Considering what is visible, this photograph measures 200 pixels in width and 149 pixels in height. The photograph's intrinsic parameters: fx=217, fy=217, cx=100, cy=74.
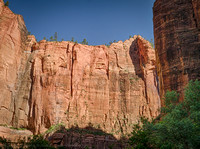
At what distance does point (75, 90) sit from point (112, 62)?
11325mm

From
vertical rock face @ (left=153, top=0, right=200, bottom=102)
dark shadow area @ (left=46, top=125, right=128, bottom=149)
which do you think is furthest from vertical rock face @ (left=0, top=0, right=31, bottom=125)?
vertical rock face @ (left=153, top=0, right=200, bottom=102)

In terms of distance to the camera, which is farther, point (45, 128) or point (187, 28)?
point (45, 128)

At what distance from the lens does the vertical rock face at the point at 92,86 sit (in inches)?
1634

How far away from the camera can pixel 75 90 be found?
44031mm

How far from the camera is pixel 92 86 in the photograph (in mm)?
45594

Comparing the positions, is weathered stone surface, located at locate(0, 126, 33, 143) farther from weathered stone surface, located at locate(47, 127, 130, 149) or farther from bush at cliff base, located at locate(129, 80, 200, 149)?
bush at cliff base, located at locate(129, 80, 200, 149)

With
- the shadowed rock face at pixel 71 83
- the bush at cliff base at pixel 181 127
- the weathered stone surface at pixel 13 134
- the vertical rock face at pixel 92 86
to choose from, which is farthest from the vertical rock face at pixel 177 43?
the weathered stone surface at pixel 13 134

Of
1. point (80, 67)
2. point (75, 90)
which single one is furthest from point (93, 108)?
point (80, 67)

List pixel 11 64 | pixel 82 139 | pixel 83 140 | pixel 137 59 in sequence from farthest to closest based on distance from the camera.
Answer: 1. pixel 137 59
2. pixel 11 64
3. pixel 82 139
4. pixel 83 140

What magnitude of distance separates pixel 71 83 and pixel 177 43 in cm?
2585

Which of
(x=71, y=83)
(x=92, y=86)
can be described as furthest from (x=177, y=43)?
(x=71, y=83)

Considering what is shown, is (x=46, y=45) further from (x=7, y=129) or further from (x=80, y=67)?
(x=7, y=129)

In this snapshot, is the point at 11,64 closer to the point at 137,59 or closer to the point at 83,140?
the point at 83,140

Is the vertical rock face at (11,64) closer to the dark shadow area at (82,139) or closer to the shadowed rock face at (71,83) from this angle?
the shadowed rock face at (71,83)
